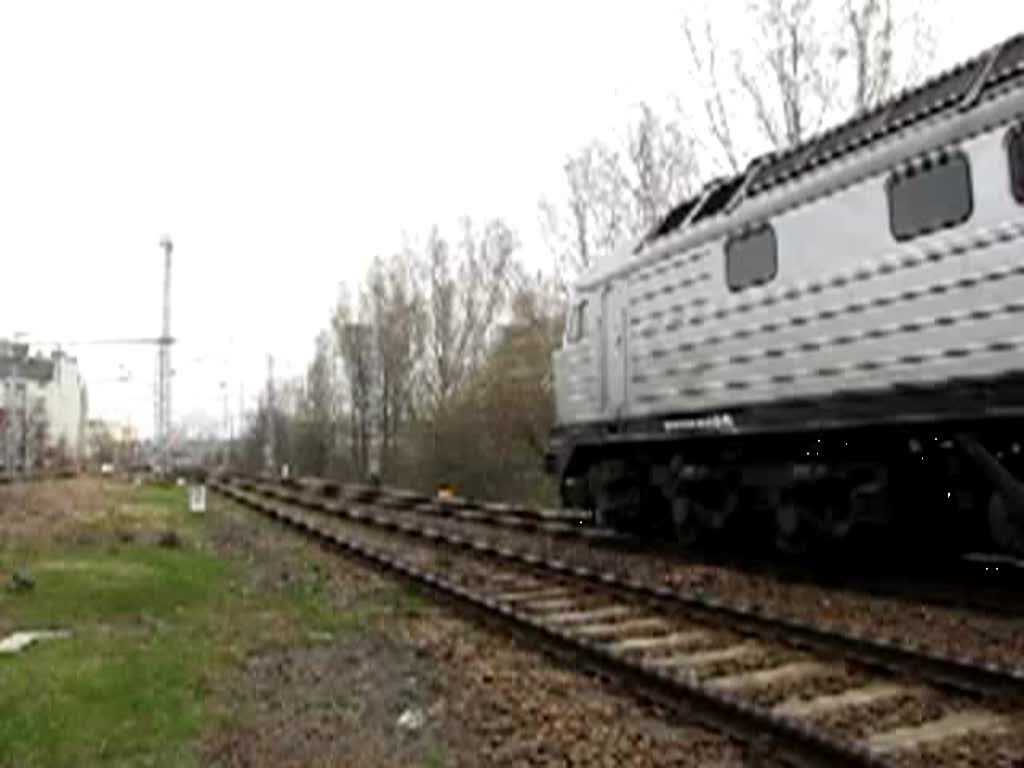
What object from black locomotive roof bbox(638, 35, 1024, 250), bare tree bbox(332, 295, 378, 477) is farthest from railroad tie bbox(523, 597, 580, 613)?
bare tree bbox(332, 295, 378, 477)

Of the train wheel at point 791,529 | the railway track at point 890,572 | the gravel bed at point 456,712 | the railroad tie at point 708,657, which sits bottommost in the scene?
the gravel bed at point 456,712

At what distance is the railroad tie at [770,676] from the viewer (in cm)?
705

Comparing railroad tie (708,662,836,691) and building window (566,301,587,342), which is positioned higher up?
building window (566,301,587,342)

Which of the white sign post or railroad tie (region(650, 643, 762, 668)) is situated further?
the white sign post

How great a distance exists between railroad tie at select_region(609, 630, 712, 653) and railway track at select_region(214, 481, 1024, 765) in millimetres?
16

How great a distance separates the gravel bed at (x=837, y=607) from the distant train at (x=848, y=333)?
731 mm

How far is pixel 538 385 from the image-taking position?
1642 inches

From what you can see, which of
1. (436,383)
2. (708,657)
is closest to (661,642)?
(708,657)

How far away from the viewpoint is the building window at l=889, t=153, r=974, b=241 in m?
9.41

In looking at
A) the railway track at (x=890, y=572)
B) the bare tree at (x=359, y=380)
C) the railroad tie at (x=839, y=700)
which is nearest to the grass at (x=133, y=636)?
the railroad tie at (x=839, y=700)

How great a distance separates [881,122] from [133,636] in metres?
8.08

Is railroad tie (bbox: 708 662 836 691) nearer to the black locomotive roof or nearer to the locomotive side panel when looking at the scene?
the locomotive side panel

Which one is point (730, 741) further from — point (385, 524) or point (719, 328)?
point (385, 524)

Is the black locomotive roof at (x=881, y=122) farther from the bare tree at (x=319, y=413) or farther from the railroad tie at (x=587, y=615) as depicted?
the bare tree at (x=319, y=413)
